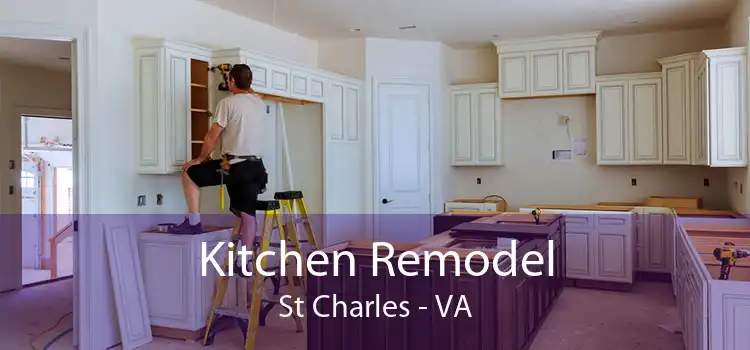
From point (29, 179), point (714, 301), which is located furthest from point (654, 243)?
point (29, 179)

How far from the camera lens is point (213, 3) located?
504 centimetres

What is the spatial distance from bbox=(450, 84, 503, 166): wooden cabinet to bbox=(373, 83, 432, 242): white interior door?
1.50ft

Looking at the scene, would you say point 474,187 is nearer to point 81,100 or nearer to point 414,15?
point 414,15

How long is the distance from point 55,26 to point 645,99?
5.61m

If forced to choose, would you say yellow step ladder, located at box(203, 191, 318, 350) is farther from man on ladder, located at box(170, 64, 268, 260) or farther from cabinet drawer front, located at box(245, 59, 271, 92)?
cabinet drawer front, located at box(245, 59, 271, 92)

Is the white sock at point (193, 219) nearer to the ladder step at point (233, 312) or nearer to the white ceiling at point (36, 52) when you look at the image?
the ladder step at point (233, 312)

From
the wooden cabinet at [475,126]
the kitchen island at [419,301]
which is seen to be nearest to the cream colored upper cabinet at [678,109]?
the wooden cabinet at [475,126]

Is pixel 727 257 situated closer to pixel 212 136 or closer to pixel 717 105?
pixel 717 105

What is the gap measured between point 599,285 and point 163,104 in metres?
4.54

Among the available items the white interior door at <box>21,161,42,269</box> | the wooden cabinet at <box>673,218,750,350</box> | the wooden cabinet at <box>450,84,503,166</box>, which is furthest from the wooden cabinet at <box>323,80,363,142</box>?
the white interior door at <box>21,161,42,269</box>

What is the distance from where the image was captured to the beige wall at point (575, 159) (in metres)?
6.36

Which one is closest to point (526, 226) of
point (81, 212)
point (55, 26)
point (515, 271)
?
point (515, 271)

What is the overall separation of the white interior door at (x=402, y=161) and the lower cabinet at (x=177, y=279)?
2.67 meters

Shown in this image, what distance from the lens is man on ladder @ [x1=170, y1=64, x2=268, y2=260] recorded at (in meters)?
3.99
